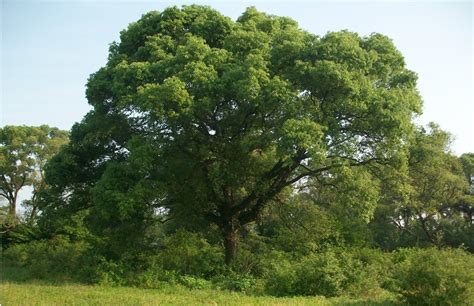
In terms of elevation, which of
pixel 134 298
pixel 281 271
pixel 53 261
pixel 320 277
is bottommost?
pixel 134 298

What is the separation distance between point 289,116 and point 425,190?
684 inches

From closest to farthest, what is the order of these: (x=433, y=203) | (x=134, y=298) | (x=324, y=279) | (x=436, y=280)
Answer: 1. (x=436, y=280)
2. (x=134, y=298)
3. (x=324, y=279)
4. (x=433, y=203)

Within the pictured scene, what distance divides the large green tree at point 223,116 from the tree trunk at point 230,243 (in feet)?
0.14

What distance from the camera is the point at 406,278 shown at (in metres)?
11.0

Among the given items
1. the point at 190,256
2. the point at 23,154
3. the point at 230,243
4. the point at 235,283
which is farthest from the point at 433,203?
the point at 23,154

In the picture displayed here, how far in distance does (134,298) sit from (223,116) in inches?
299

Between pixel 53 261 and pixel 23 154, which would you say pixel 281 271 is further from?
pixel 23 154

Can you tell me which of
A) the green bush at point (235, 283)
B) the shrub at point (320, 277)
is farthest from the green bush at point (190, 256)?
the shrub at point (320, 277)

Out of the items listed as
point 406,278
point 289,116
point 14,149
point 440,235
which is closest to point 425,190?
point 440,235

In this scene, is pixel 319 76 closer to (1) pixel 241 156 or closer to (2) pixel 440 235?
(1) pixel 241 156

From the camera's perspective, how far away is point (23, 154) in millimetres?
33312

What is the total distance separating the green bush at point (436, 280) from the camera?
10.5m

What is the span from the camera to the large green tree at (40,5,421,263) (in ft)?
48.3

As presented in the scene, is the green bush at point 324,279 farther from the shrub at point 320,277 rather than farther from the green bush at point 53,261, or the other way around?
the green bush at point 53,261
